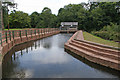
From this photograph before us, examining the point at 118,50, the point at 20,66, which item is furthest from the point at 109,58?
the point at 20,66

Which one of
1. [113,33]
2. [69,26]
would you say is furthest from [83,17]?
[113,33]

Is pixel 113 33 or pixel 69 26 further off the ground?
pixel 69 26

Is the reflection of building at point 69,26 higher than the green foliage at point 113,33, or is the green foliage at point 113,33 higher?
the reflection of building at point 69,26

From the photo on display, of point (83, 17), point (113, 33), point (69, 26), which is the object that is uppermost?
point (83, 17)

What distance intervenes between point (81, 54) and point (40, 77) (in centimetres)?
486

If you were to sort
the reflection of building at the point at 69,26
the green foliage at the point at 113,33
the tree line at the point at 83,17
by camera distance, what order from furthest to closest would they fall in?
the reflection of building at the point at 69,26 < the tree line at the point at 83,17 < the green foliage at the point at 113,33

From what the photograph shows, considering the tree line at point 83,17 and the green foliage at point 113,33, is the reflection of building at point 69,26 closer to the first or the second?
the tree line at point 83,17

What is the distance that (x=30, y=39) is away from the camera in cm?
1961

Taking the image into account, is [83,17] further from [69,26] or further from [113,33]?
[113,33]

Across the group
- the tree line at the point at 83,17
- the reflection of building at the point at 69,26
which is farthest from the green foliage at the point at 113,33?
the reflection of building at the point at 69,26

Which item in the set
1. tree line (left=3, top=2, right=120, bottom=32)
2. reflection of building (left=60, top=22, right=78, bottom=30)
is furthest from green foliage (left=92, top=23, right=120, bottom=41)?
reflection of building (left=60, top=22, right=78, bottom=30)

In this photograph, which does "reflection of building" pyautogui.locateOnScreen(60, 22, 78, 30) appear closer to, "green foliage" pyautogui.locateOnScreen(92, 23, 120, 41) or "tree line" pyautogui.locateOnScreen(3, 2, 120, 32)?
"tree line" pyautogui.locateOnScreen(3, 2, 120, 32)

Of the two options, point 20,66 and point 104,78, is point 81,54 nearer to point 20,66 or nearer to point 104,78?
point 104,78

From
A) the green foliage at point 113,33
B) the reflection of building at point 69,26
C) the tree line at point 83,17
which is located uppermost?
the tree line at point 83,17
